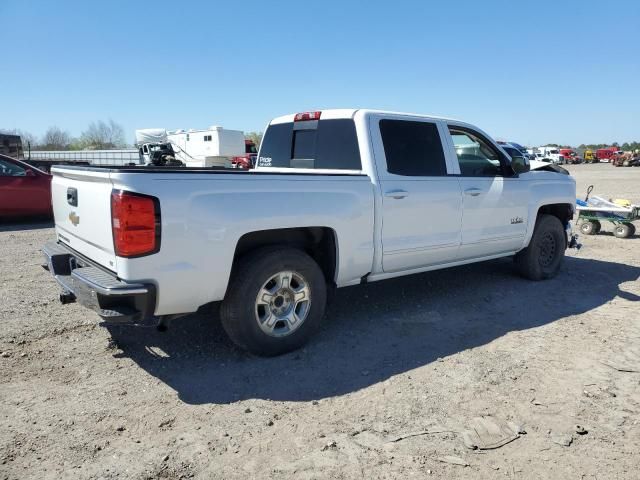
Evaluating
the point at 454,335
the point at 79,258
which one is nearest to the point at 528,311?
the point at 454,335

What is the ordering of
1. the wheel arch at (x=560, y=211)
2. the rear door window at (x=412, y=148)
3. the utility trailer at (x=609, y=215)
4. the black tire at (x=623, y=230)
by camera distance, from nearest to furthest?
1. the rear door window at (x=412, y=148)
2. the wheel arch at (x=560, y=211)
3. the utility trailer at (x=609, y=215)
4. the black tire at (x=623, y=230)

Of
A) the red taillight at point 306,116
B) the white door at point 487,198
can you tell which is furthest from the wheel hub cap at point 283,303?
the white door at point 487,198

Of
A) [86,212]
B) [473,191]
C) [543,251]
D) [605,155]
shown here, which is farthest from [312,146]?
[605,155]

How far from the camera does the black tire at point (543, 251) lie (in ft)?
20.5

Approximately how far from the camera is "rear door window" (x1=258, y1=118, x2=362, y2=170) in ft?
15.3

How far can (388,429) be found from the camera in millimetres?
3023

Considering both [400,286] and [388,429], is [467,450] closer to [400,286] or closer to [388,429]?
[388,429]

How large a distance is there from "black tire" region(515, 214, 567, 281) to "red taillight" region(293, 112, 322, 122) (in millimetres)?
3173

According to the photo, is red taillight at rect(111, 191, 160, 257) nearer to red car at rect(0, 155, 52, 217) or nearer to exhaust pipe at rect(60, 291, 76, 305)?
exhaust pipe at rect(60, 291, 76, 305)

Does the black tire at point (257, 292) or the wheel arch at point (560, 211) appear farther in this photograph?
the wheel arch at point (560, 211)

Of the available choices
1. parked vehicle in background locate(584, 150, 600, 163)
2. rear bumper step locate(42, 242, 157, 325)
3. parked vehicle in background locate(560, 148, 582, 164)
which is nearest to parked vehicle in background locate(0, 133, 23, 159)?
rear bumper step locate(42, 242, 157, 325)

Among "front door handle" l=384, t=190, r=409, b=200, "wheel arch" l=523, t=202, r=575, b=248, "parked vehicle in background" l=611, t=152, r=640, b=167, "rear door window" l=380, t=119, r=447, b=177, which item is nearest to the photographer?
"front door handle" l=384, t=190, r=409, b=200

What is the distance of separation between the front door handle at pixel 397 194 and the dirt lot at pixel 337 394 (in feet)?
4.06

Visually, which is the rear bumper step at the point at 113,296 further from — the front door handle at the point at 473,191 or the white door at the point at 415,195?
the front door handle at the point at 473,191
